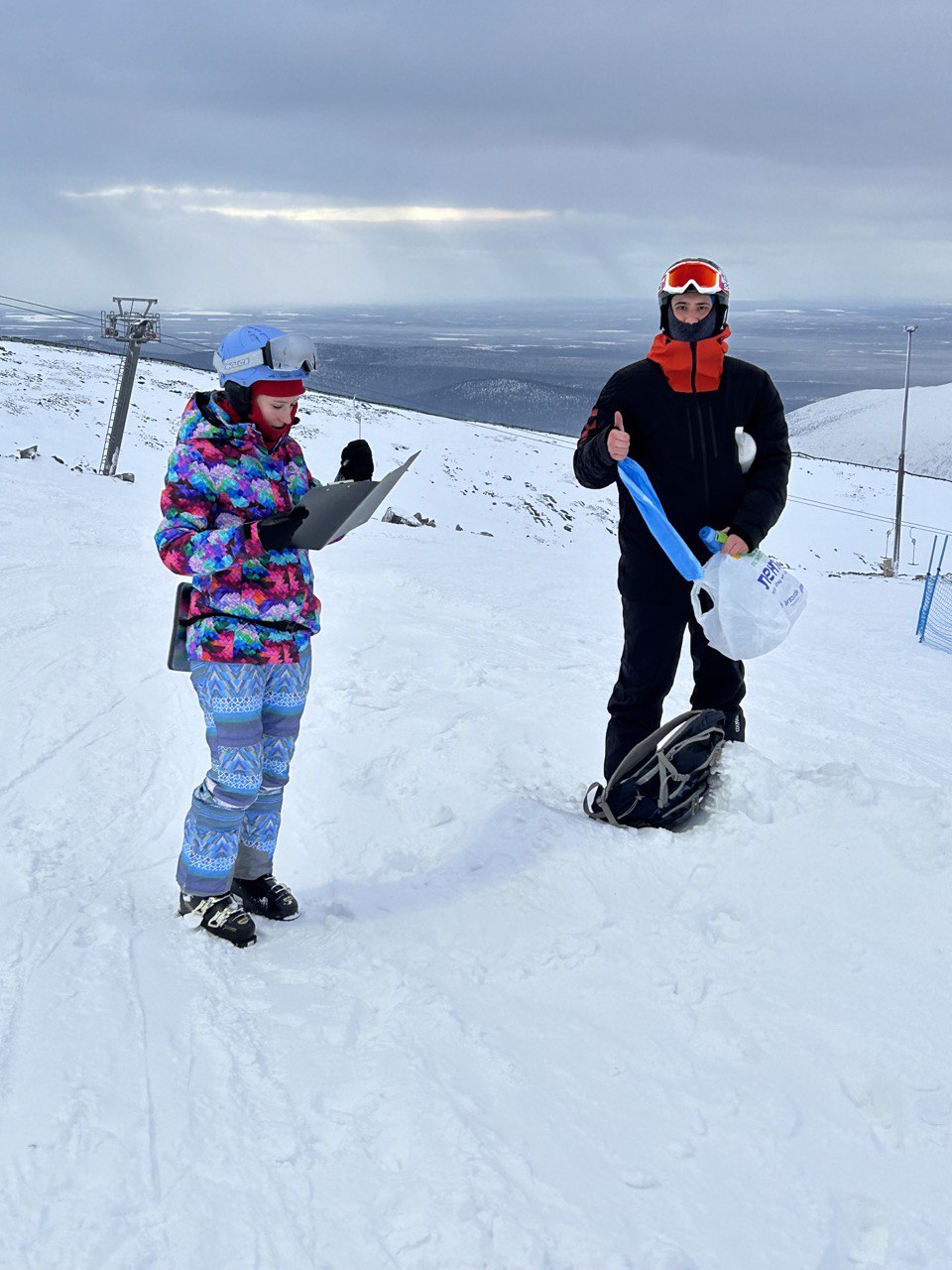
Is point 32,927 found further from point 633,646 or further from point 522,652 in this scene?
point 522,652

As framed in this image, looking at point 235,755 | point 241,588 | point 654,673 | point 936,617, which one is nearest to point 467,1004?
point 235,755

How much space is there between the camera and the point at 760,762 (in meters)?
4.08

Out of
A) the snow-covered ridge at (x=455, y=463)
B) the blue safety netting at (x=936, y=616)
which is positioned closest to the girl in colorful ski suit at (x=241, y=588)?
the blue safety netting at (x=936, y=616)

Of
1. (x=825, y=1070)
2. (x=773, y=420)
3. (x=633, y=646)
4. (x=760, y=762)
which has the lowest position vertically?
(x=825, y=1070)

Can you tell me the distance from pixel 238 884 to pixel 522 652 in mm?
4085

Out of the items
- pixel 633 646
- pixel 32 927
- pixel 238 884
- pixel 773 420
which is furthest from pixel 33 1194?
pixel 773 420

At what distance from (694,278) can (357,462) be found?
1629 millimetres

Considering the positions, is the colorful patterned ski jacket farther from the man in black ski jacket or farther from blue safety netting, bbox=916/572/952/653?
blue safety netting, bbox=916/572/952/653

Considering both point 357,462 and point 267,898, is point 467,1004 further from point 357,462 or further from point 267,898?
point 357,462

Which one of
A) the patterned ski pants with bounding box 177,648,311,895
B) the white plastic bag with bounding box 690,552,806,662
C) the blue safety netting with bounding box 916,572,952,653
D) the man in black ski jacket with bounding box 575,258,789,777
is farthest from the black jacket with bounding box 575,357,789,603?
the blue safety netting with bounding box 916,572,952,653

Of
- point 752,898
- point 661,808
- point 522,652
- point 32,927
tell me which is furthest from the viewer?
point 522,652

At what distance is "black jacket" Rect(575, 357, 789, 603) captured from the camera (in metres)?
3.96

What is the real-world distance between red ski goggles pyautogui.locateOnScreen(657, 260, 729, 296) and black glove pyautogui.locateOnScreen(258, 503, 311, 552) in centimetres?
187

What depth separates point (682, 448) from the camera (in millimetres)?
3986
